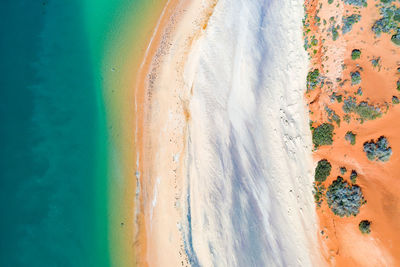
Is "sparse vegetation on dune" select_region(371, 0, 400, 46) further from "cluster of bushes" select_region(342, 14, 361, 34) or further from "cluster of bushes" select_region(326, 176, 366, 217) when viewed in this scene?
"cluster of bushes" select_region(326, 176, 366, 217)

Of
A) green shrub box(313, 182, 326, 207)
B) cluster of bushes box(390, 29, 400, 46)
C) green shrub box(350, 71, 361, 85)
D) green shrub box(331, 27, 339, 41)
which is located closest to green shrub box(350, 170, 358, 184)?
green shrub box(313, 182, 326, 207)

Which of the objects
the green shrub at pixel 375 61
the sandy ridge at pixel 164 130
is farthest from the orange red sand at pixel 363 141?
the sandy ridge at pixel 164 130

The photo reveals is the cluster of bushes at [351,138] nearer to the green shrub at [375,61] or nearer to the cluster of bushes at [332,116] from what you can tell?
the cluster of bushes at [332,116]

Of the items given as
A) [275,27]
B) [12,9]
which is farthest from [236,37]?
[12,9]

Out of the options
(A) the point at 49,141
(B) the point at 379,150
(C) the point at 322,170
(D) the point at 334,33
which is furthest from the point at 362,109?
Result: (A) the point at 49,141

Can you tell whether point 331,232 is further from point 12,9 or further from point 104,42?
point 12,9

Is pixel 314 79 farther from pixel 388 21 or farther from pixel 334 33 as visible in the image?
pixel 388 21
